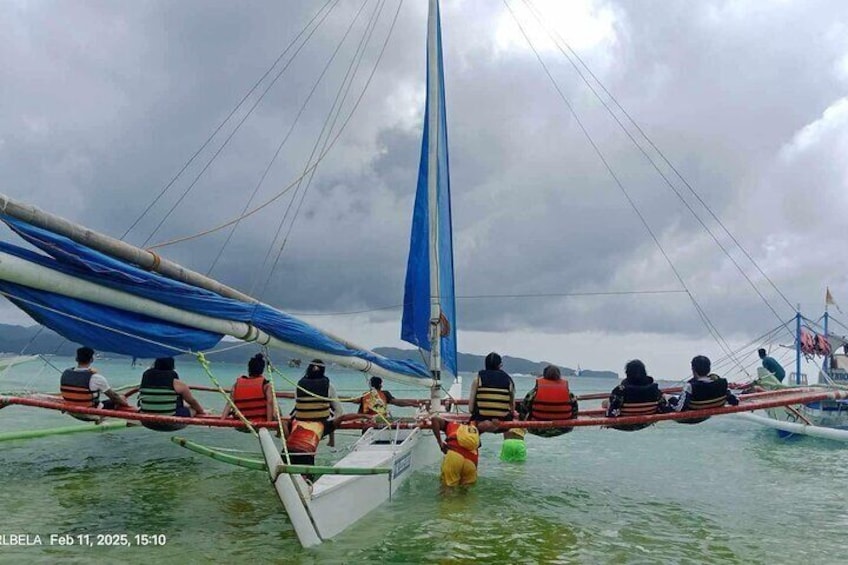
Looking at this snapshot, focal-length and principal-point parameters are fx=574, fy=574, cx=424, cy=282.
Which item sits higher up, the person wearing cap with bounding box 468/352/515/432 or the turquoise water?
the person wearing cap with bounding box 468/352/515/432

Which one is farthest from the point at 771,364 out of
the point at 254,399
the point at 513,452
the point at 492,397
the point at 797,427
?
the point at 254,399

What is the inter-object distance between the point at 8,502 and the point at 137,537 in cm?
298

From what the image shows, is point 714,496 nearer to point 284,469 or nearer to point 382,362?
point 382,362

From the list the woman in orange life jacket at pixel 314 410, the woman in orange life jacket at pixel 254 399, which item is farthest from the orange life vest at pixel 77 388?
the woman in orange life jacket at pixel 314 410

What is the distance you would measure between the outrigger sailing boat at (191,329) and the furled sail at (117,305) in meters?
0.01

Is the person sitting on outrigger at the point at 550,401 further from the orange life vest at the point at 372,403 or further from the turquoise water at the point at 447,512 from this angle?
the orange life vest at the point at 372,403

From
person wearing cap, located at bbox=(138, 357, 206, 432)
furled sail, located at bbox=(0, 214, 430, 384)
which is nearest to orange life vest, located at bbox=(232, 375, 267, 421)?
person wearing cap, located at bbox=(138, 357, 206, 432)

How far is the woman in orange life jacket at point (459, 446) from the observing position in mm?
9633

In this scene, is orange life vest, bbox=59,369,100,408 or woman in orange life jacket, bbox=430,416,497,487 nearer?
woman in orange life jacket, bbox=430,416,497,487

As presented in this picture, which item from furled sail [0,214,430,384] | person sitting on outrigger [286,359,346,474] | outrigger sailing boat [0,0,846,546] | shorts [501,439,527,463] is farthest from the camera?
shorts [501,439,527,463]

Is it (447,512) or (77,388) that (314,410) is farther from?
(77,388)

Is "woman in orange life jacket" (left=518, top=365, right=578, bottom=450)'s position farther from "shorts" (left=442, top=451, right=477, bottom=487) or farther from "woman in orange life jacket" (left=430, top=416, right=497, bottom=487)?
"shorts" (left=442, top=451, right=477, bottom=487)

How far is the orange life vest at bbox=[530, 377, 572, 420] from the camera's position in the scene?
9734mm

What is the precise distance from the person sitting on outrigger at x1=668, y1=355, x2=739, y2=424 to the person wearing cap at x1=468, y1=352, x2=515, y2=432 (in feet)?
9.27
